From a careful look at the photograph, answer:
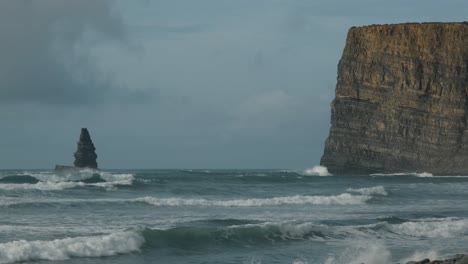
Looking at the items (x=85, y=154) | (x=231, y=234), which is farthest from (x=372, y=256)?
(x=85, y=154)

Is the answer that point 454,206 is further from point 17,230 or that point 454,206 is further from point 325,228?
point 17,230

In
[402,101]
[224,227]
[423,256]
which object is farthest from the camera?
[402,101]

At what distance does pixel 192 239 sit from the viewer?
26.4 meters

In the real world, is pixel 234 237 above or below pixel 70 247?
above

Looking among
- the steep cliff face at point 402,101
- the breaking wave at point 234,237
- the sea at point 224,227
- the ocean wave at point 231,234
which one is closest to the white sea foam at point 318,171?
the steep cliff face at point 402,101

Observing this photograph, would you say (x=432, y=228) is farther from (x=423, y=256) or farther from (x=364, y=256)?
(x=364, y=256)

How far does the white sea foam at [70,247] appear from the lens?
73.9 ft

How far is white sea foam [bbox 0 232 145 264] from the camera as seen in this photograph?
22516mm

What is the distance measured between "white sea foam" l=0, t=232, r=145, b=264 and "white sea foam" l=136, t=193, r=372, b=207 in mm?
15335

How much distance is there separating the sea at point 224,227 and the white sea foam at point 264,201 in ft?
0.15

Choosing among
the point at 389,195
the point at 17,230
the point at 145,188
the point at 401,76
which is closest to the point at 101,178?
the point at 145,188

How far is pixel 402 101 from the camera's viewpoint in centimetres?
7994

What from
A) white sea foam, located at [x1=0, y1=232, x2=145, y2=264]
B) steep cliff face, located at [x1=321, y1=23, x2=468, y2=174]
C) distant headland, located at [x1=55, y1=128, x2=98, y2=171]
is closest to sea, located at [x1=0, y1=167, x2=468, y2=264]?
white sea foam, located at [x1=0, y1=232, x2=145, y2=264]

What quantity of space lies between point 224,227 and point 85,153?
59247mm
